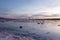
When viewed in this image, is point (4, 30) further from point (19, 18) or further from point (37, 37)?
point (37, 37)

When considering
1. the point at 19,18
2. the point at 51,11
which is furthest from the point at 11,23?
the point at 51,11

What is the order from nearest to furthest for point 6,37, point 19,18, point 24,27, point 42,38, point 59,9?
point 6,37 < point 42,38 < point 59,9 < point 19,18 < point 24,27

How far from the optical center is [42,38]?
232 centimetres

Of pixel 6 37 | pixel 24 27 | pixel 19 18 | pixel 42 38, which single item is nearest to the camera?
pixel 6 37

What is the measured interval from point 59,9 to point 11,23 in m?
1.47

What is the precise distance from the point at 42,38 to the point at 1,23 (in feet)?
4.08

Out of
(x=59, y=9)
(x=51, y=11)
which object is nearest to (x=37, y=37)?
(x=51, y=11)

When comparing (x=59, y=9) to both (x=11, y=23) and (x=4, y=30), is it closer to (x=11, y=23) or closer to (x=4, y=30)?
(x=11, y=23)

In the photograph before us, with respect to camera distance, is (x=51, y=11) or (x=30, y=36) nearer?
(x=30, y=36)

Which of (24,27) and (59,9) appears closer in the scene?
(59,9)

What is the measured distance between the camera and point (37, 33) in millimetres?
2549

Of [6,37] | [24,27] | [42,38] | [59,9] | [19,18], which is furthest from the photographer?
[24,27]

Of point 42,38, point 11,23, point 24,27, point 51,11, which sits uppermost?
point 51,11

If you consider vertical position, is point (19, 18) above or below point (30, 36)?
above
